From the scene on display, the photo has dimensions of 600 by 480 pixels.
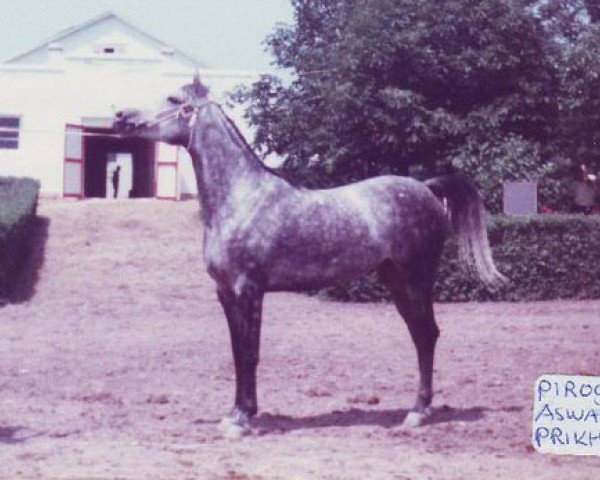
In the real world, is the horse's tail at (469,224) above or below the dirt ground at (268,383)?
above

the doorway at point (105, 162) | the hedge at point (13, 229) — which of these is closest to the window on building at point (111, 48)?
the doorway at point (105, 162)

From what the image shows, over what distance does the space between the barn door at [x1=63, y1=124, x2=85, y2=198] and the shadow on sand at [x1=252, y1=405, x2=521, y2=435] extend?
22.0 m

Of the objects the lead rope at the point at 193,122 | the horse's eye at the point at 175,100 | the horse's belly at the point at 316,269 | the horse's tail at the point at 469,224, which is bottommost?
the horse's belly at the point at 316,269

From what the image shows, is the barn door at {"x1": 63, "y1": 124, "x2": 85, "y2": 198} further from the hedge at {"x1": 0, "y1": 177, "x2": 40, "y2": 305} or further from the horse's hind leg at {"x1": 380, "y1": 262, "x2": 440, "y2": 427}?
the horse's hind leg at {"x1": 380, "y1": 262, "x2": 440, "y2": 427}

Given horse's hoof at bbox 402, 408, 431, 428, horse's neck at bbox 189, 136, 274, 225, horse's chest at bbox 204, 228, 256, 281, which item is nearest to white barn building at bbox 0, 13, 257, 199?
horse's neck at bbox 189, 136, 274, 225

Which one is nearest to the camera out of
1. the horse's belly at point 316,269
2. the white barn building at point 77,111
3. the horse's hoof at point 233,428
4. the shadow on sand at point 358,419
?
the horse's hoof at point 233,428

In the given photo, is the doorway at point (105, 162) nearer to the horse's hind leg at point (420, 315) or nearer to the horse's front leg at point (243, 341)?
the horse's hind leg at point (420, 315)

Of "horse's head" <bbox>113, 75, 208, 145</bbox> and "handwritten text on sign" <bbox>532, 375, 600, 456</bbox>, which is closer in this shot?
"handwritten text on sign" <bbox>532, 375, 600, 456</bbox>

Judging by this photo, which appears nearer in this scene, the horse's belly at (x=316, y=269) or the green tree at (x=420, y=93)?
the horse's belly at (x=316, y=269)

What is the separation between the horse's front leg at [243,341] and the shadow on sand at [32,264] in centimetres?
1060

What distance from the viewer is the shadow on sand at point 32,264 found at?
17994 millimetres

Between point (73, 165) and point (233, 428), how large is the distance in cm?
2310

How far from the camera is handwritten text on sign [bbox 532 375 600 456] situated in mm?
5184

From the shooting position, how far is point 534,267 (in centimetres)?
1703
